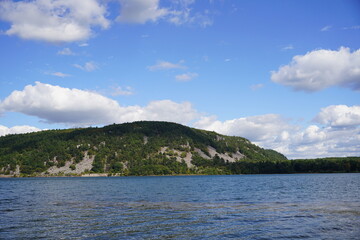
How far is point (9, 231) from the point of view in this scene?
35656mm

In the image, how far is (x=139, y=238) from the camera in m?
31.8

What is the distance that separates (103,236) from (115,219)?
9.84m

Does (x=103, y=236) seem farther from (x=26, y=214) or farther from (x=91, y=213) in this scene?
(x=26, y=214)

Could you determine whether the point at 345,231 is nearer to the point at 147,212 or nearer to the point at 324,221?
the point at 324,221

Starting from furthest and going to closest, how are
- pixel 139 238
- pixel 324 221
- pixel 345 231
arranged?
pixel 324 221 → pixel 345 231 → pixel 139 238

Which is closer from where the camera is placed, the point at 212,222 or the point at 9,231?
the point at 9,231

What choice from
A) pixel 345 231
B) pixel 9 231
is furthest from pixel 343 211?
pixel 9 231

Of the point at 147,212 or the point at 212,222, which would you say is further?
the point at 147,212

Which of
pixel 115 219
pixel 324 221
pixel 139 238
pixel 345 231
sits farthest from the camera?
pixel 115 219

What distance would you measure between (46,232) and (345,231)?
33893mm

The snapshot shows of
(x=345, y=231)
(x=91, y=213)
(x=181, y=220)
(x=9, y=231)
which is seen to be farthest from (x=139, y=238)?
(x=345, y=231)

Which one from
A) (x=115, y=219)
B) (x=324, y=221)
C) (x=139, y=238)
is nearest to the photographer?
(x=139, y=238)

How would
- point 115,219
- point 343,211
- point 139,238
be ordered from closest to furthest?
point 139,238, point 115,219, point 343,211

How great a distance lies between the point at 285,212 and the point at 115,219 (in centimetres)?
2587
